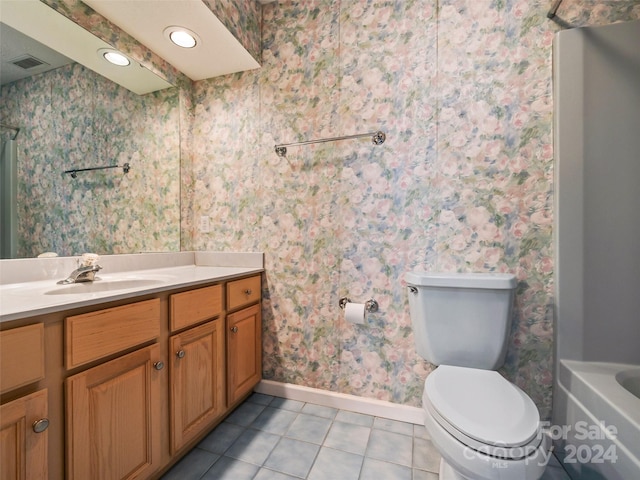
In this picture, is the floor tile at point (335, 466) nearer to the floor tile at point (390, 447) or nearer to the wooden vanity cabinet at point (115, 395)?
the floor tile at point (390, 447)

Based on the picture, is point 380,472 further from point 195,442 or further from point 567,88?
point 567,88

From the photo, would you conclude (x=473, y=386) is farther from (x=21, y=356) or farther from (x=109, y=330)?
(x=21, y=356)

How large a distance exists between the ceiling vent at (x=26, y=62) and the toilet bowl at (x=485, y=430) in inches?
80.3

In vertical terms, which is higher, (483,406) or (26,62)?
(26,62)

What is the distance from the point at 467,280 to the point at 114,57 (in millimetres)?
2104

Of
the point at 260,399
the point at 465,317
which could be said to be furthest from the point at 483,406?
the point at 260,399

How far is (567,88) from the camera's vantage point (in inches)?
49.4

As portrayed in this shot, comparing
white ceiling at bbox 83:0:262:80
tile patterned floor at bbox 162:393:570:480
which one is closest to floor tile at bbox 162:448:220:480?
tile patterned floor at bbox 162:393:570:480

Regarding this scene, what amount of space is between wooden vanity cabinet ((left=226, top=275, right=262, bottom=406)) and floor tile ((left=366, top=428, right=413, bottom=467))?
2.44 feet

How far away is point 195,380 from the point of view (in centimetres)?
125

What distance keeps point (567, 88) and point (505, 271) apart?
0.88m

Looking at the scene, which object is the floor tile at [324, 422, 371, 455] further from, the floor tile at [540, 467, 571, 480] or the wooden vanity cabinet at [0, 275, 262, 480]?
the floor tile at [540, 467, 571, 480]

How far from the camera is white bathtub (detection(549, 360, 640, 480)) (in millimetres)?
856

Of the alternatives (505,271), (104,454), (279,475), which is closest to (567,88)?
(505,271)
